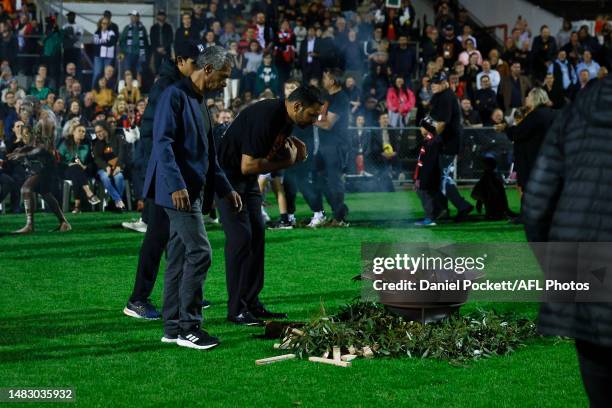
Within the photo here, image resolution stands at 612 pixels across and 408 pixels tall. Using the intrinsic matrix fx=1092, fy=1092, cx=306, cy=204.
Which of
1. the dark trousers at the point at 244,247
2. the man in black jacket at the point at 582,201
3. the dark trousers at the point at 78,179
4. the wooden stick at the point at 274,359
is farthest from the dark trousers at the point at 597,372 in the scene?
the dark trousers at the point at 78,179

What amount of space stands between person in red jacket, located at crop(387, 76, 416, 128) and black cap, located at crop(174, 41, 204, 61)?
14.8m

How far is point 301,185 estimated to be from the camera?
601 inches

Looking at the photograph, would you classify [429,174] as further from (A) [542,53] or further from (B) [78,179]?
(A) [542,53]

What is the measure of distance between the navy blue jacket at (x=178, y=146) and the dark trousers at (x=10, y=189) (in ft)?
33.9

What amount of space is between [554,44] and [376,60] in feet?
15.9

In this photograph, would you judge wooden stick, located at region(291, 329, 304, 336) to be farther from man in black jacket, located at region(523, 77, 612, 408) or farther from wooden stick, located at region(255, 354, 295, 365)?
man in black jacket, located at region(523, 77, 612, 408)

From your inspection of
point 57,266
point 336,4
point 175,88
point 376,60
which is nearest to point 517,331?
point 175,88

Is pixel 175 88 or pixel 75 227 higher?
pixel 175 88

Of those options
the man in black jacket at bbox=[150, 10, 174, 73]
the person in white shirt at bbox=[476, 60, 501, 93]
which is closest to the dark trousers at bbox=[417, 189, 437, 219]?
the person in white shirt at bbox=[476, 60, 501, 93]

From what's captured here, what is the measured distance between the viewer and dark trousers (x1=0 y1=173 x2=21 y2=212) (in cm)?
1700

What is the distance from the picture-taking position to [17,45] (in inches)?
960

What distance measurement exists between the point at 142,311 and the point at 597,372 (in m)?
5.38

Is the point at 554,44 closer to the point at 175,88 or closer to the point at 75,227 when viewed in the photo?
the point at 75,227

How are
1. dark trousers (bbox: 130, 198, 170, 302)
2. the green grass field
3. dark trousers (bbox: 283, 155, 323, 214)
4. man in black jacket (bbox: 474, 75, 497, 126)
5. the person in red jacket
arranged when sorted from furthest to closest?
man in black jacket (bbox: 474, 75, 497, 126) < the person in red jacket < dark trousers (bbox: 283, 155, 323, 214) < dark trousers (bbox: 130, 198, 170, 302) < the green grass field
